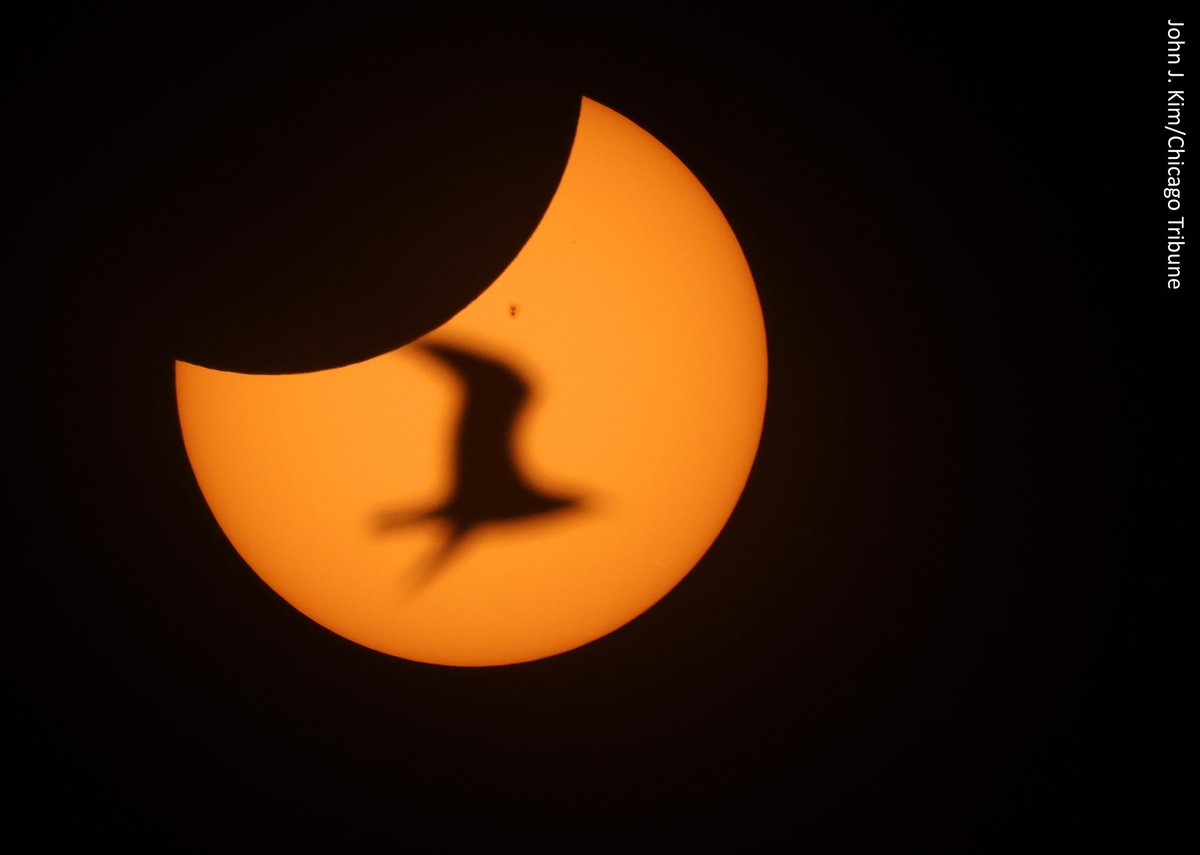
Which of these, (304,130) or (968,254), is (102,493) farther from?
(968,254)

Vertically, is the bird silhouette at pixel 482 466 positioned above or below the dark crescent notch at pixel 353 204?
below

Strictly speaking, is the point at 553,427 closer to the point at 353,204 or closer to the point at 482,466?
the point at 482,466

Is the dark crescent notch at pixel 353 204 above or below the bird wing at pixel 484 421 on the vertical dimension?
above

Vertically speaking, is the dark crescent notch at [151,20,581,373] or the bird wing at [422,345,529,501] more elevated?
the dark crescent notch at [151,20,581,373]

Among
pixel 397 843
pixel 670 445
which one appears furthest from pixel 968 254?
pixel 397 843
